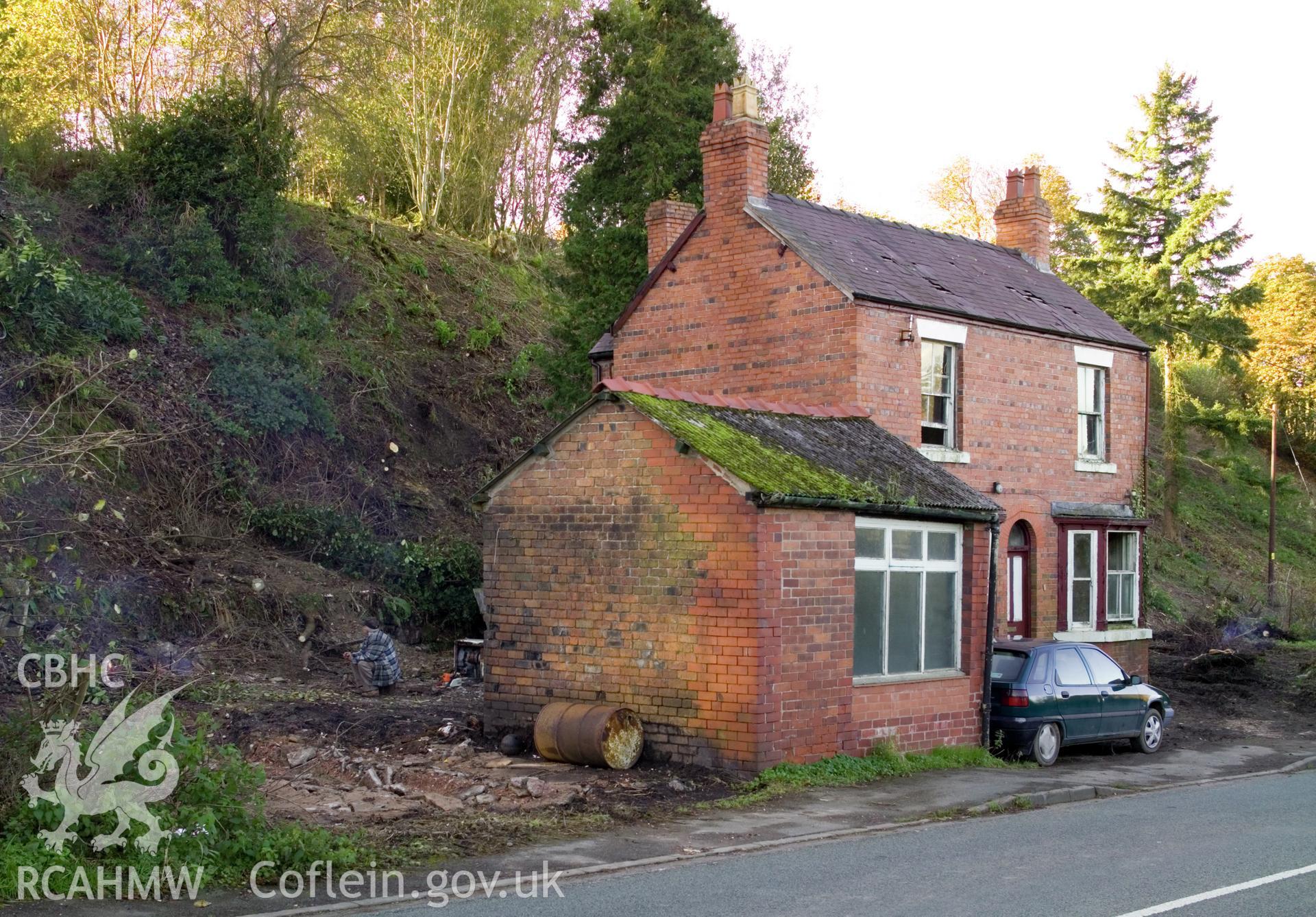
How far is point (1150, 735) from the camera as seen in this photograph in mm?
17484

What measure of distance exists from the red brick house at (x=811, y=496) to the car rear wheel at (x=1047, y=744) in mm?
857

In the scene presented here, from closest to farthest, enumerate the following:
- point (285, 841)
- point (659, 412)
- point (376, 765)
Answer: point (285, 841)
point (376, 765)
point (659, 412)

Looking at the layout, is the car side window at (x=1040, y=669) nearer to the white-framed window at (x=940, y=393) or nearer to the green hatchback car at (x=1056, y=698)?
the green hatchback car at (x=1056, y=698)

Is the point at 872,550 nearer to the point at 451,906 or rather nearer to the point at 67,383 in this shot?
the point at 451,906

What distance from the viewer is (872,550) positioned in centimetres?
1465

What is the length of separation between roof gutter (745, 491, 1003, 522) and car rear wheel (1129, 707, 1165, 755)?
3898 mm

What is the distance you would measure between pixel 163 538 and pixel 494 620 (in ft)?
26.2

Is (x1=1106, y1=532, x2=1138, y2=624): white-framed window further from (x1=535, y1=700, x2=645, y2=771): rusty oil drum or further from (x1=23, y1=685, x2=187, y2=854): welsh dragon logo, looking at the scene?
(x1=23, y1=685, x2=187, y2=854): welsh dragon logo

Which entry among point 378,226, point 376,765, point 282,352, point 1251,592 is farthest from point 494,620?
point 1251,592

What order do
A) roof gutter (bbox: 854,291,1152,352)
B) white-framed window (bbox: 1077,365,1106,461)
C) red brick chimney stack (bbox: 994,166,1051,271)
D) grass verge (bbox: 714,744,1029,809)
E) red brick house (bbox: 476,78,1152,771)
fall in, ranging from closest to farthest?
grass verge (bbox: 714,744,1029,809) → red brick house (bbox: 476,78,1152,771) → roof gutter (bbox: 854,291,1152,352) → white-framed window (bbox: 1077,365,1106,461) → red brick chimney stack (bbox: 994,166,1051,271)

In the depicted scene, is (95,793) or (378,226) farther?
(378,226)

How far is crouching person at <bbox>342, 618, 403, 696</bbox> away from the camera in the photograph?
18156 millimetres

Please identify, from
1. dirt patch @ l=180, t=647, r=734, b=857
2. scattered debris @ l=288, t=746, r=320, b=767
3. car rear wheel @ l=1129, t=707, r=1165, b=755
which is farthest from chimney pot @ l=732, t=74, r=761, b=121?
scattered debris @ l=288, t=746, r=320, b=767

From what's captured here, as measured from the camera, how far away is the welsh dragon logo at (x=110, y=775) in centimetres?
807
